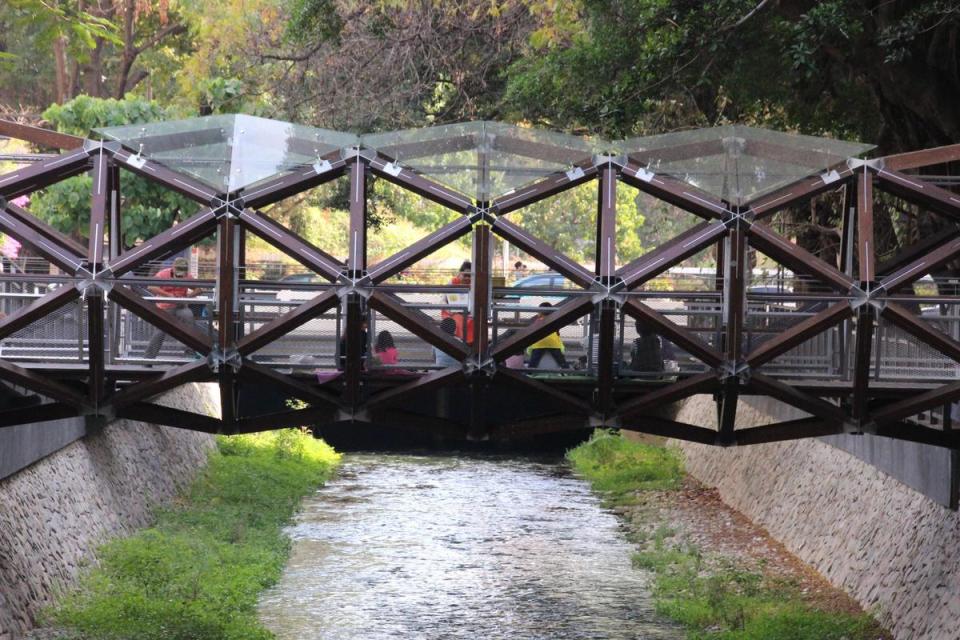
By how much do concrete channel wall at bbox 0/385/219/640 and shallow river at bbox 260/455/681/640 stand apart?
8.67ft

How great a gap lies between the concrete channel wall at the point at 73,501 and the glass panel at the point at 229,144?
4.97m

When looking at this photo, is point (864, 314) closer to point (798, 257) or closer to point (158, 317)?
point (798, 257)

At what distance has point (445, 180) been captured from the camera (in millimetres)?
14461

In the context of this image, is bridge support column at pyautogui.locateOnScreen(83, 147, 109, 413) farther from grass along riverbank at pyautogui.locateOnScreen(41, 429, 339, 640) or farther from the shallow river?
the shallow river

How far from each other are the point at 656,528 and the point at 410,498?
19.1 feet

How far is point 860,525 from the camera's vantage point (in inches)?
757

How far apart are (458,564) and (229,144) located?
10.1m

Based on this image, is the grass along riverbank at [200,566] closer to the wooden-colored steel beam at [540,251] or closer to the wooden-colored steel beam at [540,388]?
the wooden-colored steel beam at [540,388]

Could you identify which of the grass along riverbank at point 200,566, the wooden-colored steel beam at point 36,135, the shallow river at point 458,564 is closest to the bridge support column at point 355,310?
the wooden-colored steel beam at point 36,135

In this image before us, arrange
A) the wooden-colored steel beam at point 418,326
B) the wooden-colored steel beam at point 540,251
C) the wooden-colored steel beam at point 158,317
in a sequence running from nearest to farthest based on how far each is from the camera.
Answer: the wooden-colored steel beam at point 158,317 → the wooden-colored steel beam at point 418,326 → the wooden-colored steel beam at point 540,251

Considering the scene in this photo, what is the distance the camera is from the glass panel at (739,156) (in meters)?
14.4

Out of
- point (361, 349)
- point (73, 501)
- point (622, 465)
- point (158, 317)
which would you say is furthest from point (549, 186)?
point (622, 465)

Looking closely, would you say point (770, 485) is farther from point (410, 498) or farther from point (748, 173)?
point (748, 173)

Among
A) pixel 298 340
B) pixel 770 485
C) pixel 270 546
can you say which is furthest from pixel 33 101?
pixel 298 340
